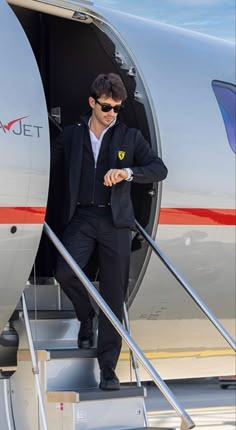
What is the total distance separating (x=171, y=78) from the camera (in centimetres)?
815

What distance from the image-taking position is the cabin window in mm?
8547

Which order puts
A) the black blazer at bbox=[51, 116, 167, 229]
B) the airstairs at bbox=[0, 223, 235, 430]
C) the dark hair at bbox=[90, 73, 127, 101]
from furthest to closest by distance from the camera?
the black blazer at bbox=[51, 116, 167, 229]
the dark hair at bbox=[90, 73, 127, 101]
the airstairs at bbox=[0, 223, 235, 430]

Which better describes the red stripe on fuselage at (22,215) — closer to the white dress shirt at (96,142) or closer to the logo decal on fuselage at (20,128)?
the logo decal on fuselage at (20,128)

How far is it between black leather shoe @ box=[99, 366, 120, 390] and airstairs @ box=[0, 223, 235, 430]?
55 millimetres

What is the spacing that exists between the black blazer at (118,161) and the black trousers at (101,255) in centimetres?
9

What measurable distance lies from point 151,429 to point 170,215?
190 cm

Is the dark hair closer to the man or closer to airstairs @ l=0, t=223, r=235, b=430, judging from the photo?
the man

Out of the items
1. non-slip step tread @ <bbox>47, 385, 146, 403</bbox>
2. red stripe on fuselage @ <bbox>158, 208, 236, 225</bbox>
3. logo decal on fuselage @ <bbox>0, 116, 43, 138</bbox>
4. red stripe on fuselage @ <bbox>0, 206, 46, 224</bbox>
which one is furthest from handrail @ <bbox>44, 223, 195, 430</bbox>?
red stripe on fuselage @ <bbox>158, 208, 236, 225</bbox>

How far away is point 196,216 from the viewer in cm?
798

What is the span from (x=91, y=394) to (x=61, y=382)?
1.14 ft

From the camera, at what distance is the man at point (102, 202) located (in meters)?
6.89

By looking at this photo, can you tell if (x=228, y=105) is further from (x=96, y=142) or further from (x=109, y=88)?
(x=109, y=88)

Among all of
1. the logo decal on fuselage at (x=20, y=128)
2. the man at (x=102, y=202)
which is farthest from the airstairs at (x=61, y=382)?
the logo decal on fuselage at (x=20, y=128)

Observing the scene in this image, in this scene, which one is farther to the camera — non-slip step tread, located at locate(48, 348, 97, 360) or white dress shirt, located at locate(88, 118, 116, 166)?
white dress shirt, located at locate(88, 118, 116, 166)
